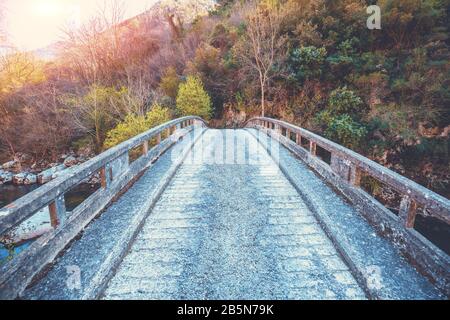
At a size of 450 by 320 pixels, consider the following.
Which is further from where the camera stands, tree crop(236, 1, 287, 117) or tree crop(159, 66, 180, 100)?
tree crop(159, 66, 180, 100)

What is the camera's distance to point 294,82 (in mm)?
19219

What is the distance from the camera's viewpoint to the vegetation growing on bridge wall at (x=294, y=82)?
14.3m

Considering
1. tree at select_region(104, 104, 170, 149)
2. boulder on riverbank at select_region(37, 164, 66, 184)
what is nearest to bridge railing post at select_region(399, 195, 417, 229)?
tree at select_region(104, 104, 170, 149)

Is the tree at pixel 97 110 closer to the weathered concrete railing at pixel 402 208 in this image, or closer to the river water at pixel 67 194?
the river water at pixel 67 194

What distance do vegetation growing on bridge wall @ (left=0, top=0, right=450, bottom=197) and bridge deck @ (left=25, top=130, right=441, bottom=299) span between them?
1232 cm

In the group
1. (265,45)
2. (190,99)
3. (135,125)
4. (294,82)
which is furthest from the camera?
(190,99)

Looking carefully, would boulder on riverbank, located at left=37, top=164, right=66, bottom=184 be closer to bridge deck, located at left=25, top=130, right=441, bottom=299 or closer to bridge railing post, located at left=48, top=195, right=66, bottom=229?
bridge deck, located at left=25, top=130, right=441, bottom=299

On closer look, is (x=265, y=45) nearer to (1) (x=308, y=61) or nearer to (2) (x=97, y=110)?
(1) (x=308, y=61)

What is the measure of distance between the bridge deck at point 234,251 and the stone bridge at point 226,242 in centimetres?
1

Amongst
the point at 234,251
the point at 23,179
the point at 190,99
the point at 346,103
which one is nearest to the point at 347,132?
the point at 346,103

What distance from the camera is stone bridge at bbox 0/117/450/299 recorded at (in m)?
2.05

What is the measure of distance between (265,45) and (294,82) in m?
4.24

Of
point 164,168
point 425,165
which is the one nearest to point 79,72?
point 164,168

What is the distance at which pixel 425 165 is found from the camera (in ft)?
47.3
